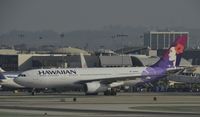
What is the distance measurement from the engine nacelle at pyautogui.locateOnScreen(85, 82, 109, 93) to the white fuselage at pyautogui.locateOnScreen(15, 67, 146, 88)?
41.1 inches

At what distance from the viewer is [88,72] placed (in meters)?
113

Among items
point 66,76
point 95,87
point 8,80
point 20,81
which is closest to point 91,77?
point 95,87

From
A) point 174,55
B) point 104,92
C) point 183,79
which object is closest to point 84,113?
point 104,92

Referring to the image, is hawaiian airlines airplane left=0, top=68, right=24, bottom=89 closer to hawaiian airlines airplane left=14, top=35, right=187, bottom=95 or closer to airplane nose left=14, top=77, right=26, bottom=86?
airplane nose left=14, top=77, right=26, bottom=86

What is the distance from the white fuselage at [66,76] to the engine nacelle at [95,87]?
1.04m

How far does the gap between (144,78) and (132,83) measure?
2172mm

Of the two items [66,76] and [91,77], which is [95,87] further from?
[66,76]

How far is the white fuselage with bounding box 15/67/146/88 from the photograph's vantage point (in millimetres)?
110750

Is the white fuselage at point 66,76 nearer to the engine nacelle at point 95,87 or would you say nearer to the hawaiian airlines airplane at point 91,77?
the hawaiian airlines airplane at point 91,77

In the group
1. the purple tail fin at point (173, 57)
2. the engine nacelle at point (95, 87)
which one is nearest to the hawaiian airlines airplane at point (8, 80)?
the engine nacelle at point (95, 87)

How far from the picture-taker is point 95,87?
110 meters

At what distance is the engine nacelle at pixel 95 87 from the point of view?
11019 centimetres

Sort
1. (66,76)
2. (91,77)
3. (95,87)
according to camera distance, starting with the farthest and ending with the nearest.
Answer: (91,77) → (66,76) → (95,87)

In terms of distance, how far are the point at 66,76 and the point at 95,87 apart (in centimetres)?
501
